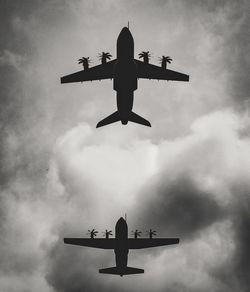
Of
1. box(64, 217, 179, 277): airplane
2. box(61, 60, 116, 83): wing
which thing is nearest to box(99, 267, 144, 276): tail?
box(64, 217, 179, 277): airplane

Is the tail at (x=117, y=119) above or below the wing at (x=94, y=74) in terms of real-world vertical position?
below

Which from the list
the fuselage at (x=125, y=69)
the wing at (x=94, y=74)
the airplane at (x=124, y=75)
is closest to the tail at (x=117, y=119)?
the airplane at (x=124, y=75)

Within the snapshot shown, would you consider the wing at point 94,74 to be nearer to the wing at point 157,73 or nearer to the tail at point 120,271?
the wing at point 157,73

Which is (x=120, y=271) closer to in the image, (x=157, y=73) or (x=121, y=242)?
(x=121, y=242)

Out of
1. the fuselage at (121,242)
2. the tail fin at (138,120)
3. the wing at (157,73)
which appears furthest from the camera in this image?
the fuselage at (121,242)

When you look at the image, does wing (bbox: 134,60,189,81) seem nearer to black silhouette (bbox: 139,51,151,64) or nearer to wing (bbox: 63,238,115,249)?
black silhouette (bbox: 139,51,151,64)
